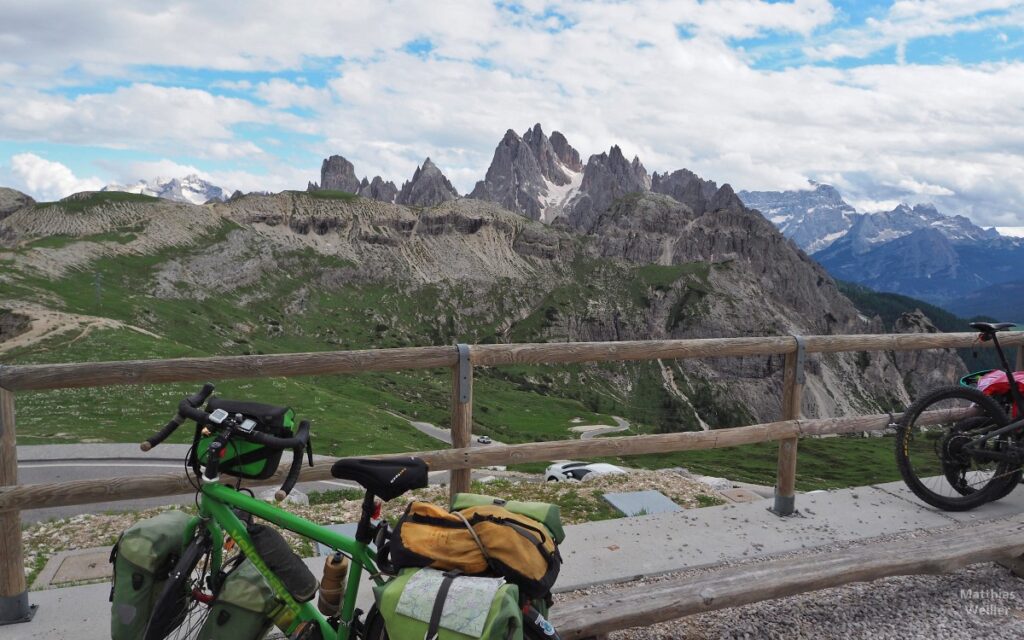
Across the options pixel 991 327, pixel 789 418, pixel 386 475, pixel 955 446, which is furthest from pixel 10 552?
pixel 991 327

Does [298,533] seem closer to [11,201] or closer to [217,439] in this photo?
[217,439]

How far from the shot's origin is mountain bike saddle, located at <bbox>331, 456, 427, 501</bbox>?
147 inches

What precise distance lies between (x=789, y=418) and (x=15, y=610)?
8.61 m

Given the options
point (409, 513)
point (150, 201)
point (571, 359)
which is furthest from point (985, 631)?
point (150, 201)

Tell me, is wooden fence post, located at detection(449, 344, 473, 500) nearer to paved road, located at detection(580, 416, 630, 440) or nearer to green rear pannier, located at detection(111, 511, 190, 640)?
green rear pannier, located at detection(111, 511, 190, 640)

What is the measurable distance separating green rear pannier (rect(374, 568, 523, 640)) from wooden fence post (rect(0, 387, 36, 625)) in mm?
4204

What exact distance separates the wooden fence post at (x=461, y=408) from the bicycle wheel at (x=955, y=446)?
19.7 feet

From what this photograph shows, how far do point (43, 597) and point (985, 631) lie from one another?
8998mm

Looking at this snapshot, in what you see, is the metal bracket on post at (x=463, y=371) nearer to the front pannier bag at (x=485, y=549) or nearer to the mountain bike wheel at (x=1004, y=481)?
the front pannier bag at (x=485, y=549)

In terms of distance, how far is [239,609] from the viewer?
3916 mm

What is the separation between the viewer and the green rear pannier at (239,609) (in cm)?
391

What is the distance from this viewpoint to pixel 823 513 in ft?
28.7

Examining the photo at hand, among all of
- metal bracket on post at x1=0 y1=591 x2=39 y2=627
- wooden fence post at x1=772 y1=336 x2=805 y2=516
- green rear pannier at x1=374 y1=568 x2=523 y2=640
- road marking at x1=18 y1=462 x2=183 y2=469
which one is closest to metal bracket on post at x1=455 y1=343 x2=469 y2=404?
green rear pannier at x1=374 y1=568 x2=523 y2=640

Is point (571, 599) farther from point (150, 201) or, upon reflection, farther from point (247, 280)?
point (150, 201)
